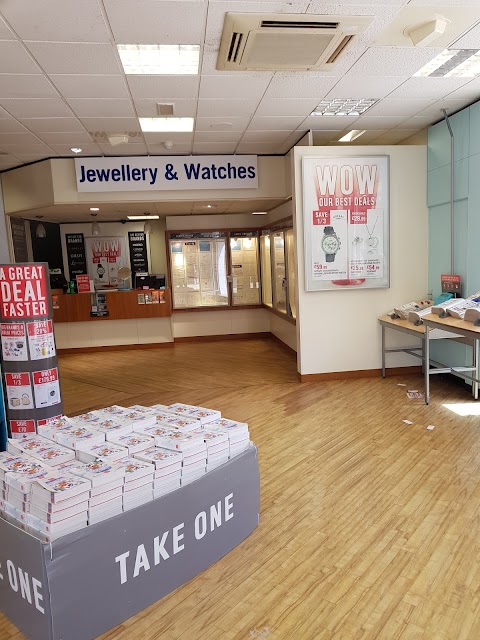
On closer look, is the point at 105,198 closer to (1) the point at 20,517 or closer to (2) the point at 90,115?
(2) the point at 90,115

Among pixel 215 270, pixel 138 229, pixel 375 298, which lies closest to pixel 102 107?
pixel 375 298

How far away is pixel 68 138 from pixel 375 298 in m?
4.74

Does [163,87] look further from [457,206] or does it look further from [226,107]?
[457,206]

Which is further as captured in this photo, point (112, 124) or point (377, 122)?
point (377, 122)

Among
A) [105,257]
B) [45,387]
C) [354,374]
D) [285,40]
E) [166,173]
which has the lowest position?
[354,374]

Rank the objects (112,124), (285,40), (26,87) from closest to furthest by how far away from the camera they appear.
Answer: (285,40), (26,87), (112,124)

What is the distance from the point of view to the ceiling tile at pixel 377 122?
644 cm

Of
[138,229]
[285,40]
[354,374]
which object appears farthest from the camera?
[138,229]

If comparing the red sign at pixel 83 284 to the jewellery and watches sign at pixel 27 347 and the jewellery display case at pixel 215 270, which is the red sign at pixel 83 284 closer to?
the jewellery display case at pixel 215 270

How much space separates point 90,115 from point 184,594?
16.4ft

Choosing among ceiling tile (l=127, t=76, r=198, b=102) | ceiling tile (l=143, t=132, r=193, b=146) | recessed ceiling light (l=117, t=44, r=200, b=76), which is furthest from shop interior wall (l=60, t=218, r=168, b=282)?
recessed ceiling light (l=117, t=44, r=200, b=76)

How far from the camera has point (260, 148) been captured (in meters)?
7.53

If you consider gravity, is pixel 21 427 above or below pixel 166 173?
below

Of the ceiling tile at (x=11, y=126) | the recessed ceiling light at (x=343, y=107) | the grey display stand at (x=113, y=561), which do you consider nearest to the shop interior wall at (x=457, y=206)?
the recessed ceiling light at (x=343, y=107)
